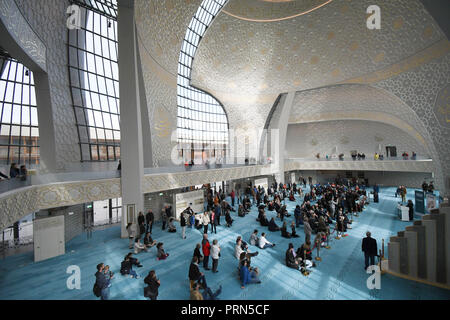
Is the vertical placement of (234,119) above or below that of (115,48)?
below

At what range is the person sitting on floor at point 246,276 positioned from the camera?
5949mm

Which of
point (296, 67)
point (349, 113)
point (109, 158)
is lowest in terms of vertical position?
point (109, 158)

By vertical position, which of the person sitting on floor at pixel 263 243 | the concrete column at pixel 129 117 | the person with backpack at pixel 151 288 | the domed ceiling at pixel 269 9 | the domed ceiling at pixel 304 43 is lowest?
the person sitting on floor at pixel 263 243

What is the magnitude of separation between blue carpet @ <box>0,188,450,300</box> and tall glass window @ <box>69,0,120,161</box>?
8.48 meters

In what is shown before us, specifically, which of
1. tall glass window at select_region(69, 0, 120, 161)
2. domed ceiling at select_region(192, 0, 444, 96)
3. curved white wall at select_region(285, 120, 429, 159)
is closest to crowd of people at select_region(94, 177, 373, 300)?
tall glass window at select_region(69, 0, 120, 161)

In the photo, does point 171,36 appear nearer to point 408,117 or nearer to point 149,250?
point 149,250

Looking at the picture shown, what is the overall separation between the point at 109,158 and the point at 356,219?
18426 mm

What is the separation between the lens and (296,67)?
22047 mm

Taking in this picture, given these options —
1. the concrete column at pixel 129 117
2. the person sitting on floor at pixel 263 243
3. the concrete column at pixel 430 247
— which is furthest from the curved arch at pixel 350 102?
the concrete column at pixel 129 117

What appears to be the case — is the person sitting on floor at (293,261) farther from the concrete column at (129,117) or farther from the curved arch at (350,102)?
the curved arch at (350,102)

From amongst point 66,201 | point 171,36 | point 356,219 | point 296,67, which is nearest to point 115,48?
point 171,36

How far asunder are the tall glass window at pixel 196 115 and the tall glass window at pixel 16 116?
13507 mm

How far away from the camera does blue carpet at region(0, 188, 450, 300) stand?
5.62 metres

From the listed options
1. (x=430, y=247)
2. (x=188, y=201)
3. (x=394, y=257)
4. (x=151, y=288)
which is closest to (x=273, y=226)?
(x=394, y=257)
